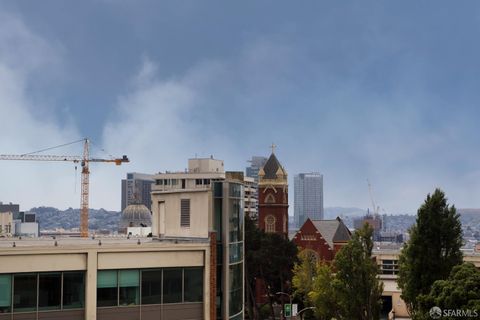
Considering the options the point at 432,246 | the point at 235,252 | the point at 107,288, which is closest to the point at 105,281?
the point at 107,288

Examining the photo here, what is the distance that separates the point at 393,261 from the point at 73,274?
95139mm

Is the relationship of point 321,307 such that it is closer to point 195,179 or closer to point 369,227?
point 369,227

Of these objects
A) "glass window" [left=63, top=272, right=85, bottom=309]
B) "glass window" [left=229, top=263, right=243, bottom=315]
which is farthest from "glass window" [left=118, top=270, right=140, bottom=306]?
"glass window" [left=229, top=263, right=243, bottom=315]

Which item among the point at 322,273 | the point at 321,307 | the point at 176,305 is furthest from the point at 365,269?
the point at 176,305

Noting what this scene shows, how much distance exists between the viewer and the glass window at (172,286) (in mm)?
31953

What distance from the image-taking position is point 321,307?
67188 mm

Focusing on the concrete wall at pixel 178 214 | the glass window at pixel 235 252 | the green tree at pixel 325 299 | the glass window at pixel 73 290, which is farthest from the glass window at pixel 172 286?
the green tree at pixel 325 299

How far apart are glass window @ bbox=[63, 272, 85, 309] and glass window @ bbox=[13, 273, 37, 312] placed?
51.9 inches

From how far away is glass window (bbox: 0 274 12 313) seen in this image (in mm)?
28625

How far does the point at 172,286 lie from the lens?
32.1 m

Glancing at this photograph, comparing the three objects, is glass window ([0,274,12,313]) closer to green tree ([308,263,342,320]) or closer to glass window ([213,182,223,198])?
glass window ([213,182,223,198])

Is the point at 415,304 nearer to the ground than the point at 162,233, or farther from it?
nearer to the ground

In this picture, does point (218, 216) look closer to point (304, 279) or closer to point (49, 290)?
point (49, 290)

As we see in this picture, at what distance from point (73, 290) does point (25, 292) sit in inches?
82.9
